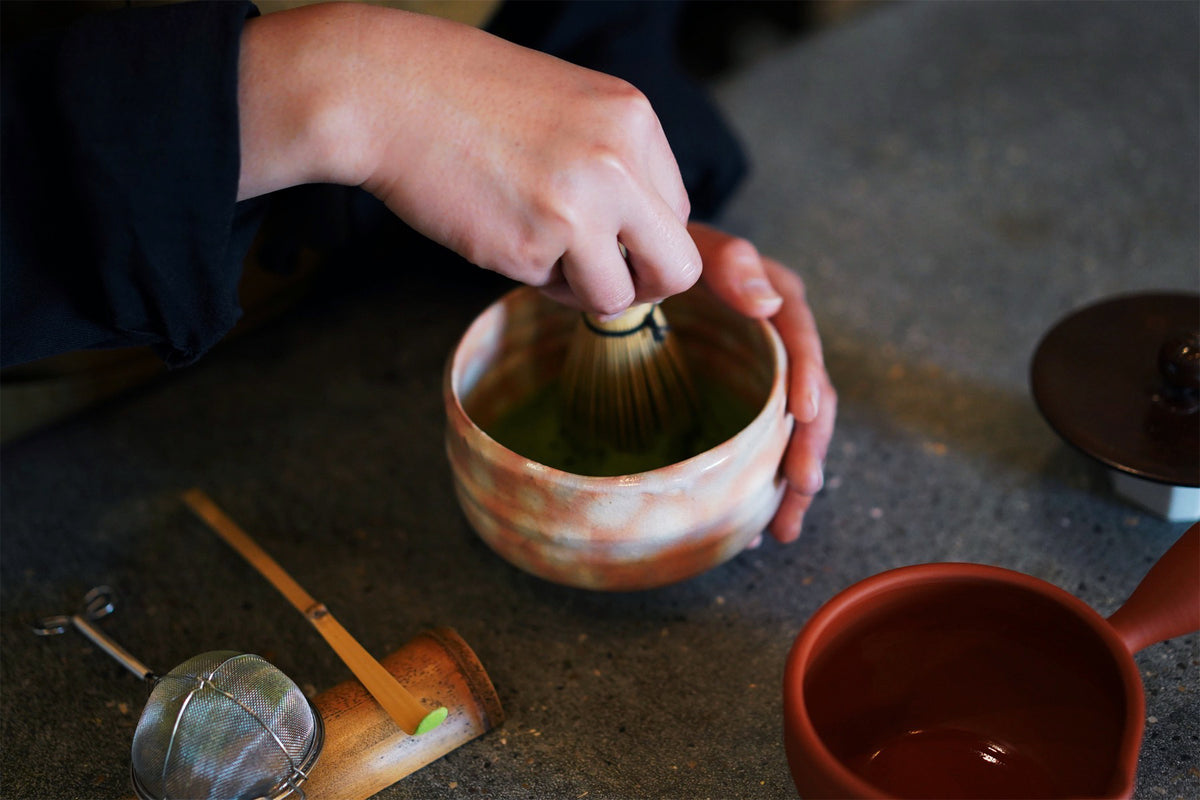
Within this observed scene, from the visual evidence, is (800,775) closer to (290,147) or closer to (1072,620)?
(1072,620)

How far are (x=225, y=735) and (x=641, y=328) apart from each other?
0.29 meters

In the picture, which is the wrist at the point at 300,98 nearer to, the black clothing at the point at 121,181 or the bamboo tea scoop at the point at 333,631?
the black clothing at the point at 121,181

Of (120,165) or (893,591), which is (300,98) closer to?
(120,165)

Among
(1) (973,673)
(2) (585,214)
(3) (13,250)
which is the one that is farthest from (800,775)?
(3) (13,250)

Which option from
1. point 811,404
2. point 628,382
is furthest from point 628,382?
point 811,404

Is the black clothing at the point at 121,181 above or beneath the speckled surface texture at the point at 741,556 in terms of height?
above

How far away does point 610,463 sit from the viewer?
0.59 m

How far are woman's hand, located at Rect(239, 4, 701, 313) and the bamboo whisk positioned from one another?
0.34ft

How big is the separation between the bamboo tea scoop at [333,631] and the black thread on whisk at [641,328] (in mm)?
208

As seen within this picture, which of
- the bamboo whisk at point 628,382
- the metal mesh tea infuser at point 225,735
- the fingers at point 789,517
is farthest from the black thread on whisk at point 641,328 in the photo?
the metal mesh tea infuser at point 225,735

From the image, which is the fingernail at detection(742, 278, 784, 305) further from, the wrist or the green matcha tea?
the wrist

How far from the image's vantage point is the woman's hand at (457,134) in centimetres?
43

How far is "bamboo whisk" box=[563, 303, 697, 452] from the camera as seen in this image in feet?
1.82

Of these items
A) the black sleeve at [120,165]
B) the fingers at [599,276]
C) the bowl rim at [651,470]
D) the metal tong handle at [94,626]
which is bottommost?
the metal tong handle at [94,626]
